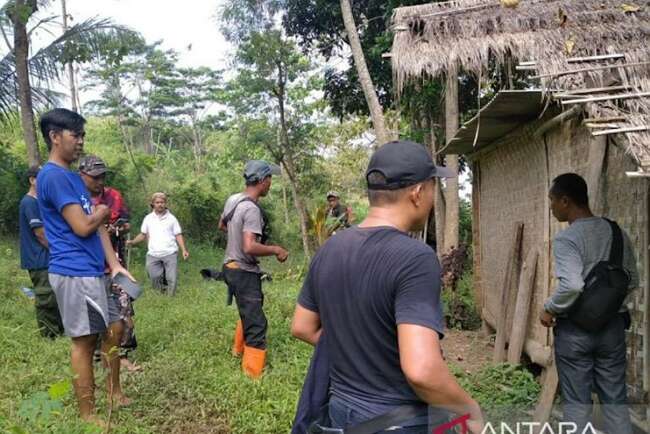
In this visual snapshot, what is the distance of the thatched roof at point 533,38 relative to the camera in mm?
3711

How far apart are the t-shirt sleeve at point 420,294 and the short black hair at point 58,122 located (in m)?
2.71

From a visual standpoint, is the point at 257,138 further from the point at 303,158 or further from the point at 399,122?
the point at 399,122

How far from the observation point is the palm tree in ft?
28.7

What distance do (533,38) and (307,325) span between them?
325 centimetres

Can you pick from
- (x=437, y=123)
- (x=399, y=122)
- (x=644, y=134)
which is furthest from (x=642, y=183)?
(x=399, y=122)

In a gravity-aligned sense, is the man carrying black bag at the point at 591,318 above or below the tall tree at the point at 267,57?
below

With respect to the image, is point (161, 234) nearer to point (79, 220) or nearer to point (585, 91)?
point (79, 220)

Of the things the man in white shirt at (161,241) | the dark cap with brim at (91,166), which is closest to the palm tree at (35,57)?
the man in white shirt at (161,241)

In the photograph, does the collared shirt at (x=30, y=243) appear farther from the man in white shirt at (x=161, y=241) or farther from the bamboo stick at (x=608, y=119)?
the bamboo stick at (x=608, y=119)

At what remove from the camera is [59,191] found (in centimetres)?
358

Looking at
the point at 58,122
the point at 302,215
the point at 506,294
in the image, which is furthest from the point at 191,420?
the point at 302,215

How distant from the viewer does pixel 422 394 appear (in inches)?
68.9

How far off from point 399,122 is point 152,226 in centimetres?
919

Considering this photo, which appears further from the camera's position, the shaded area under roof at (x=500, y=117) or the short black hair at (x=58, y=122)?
the shaded area under roof at (x=500, y=117)
